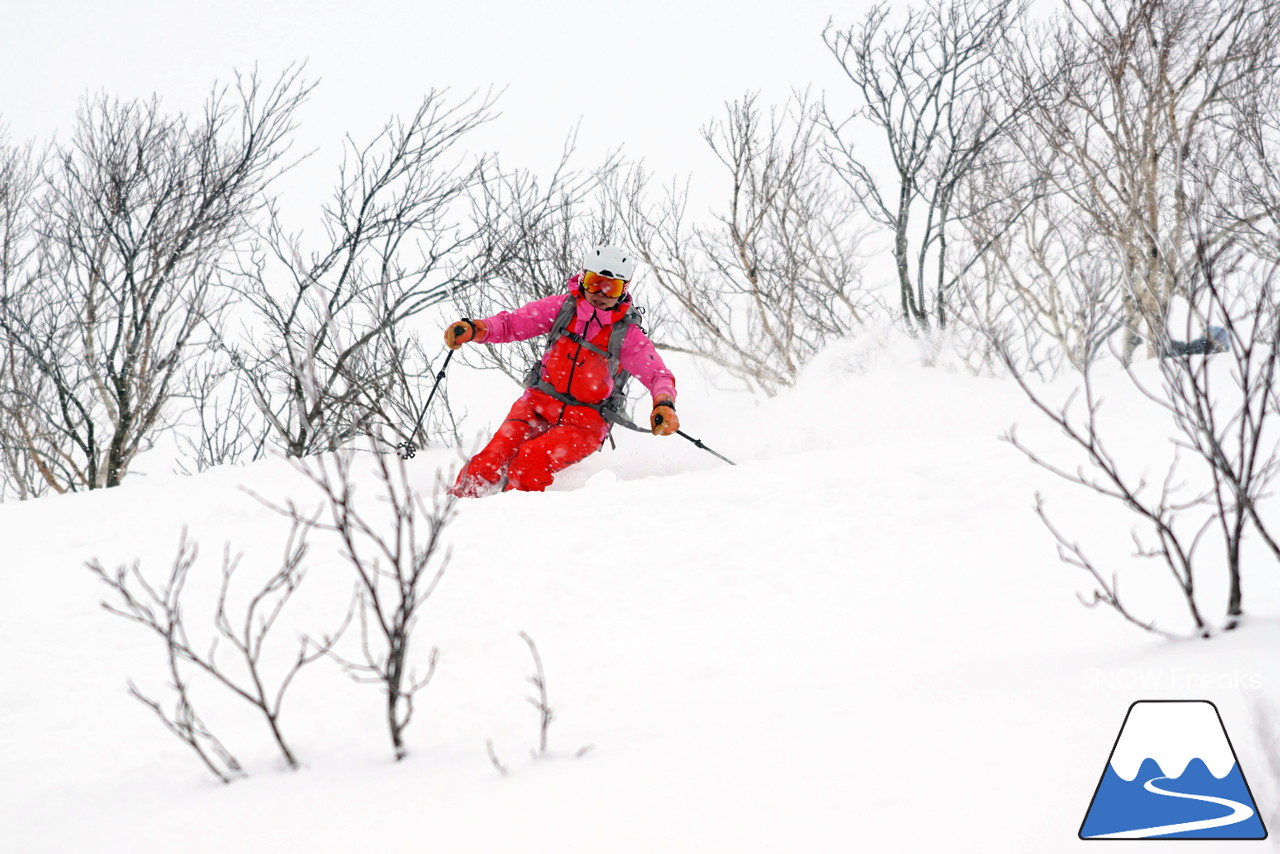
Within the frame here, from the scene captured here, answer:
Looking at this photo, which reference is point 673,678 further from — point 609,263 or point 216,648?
point 609,263

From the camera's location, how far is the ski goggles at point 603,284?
4711 mm

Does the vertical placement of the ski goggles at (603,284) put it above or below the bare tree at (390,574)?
above

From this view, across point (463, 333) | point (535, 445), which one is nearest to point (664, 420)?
point (535, 445)

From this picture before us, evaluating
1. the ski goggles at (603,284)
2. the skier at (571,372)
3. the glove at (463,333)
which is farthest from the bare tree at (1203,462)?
→ the glove at (463,333)

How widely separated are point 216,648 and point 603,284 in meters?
3.10

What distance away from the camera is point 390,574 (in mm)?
1716

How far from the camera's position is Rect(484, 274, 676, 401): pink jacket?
4.71 meters

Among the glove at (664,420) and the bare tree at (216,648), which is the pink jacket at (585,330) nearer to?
the glove at (664,420)

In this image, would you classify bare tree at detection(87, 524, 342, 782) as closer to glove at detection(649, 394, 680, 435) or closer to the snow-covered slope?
the snow-covered slope

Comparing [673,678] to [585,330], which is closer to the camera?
[673,678]

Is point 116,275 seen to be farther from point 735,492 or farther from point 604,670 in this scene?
point 604,670

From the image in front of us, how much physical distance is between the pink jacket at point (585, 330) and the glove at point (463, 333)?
0.08m

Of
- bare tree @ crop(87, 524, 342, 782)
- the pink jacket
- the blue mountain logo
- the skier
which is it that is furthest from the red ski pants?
the blue mountain logo

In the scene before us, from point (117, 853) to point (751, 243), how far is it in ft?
31.4
